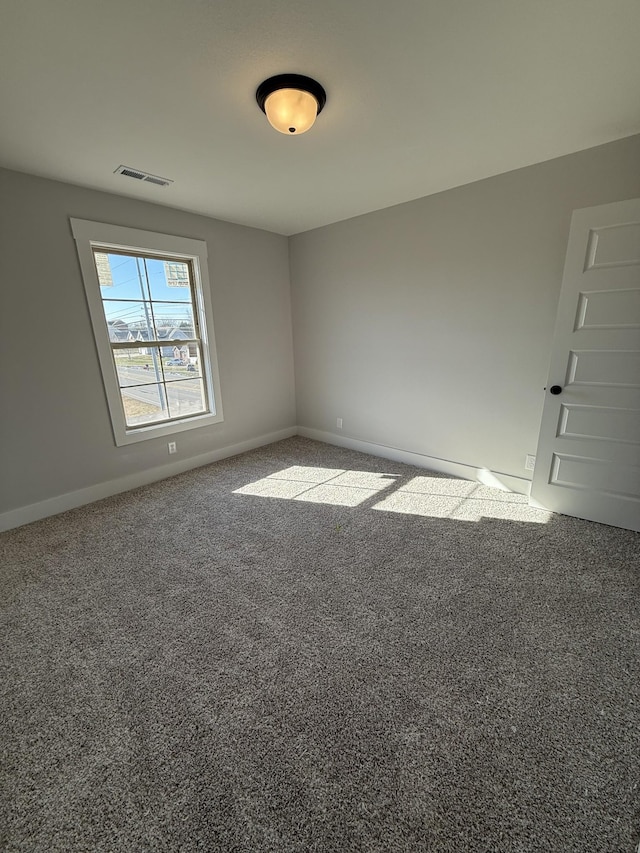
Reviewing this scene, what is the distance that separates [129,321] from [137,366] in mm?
405

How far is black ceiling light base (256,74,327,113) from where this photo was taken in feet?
5.14

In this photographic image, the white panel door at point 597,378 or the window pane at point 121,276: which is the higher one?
the window pane at point 121,276

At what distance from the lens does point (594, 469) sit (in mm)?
2520

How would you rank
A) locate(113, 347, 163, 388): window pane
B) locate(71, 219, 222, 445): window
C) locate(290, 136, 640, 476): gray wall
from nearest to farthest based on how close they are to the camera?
locate(290, 136, 640, 476): gray wall
locate(71, 219, 222, 445): window
locate(113, 347, 163, 388): window pane

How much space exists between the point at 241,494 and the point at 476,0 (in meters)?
3.15

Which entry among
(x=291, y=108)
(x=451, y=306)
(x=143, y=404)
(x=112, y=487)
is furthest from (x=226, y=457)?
(x=291, y=108)

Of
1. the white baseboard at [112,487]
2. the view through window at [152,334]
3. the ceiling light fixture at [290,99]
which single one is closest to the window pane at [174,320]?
the view through window at [152,334]

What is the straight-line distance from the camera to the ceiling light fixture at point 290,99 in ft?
5.16

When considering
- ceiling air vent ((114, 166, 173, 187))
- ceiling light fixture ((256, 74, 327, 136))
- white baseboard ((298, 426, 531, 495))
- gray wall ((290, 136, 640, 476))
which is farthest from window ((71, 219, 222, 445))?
ceiling light fixture ((256, 74, 327, 136))

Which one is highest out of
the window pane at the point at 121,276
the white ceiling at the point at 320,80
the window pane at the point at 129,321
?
the white ceiling at the point at 320,80

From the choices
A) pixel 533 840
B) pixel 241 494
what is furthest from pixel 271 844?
pixel 241 494

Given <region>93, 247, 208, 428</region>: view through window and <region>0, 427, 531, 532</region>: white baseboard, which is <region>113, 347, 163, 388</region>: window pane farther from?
<region>0, 427, 531, 532</region>: white baseboard

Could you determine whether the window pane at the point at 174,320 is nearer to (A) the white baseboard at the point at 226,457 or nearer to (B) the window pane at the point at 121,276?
(B) the window pane at the point at 121,276

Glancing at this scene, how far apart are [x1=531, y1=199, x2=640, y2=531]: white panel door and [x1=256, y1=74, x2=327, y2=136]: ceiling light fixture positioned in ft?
6.04
